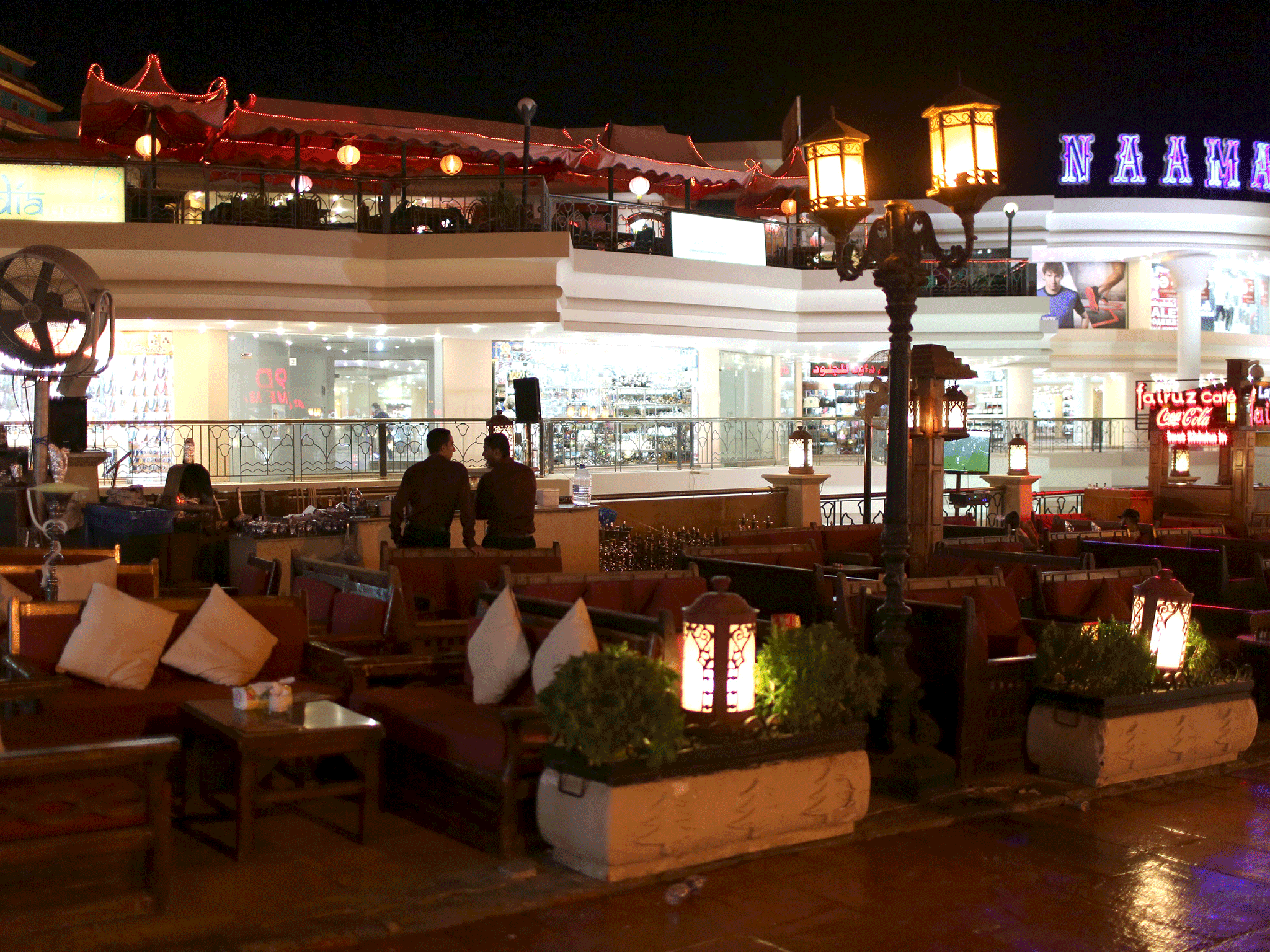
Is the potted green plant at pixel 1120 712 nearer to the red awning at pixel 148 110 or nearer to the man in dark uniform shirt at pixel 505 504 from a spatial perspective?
the man in dark uniform shirt at pixel 505 504

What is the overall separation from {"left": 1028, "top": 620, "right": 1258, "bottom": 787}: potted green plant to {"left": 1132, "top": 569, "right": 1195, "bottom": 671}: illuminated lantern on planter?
0.06m

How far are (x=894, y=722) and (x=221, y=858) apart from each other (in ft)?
11.4

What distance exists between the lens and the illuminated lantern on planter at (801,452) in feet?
56.8

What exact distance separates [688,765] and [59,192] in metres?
15.6

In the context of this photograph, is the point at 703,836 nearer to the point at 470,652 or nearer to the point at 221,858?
the point at 470,652

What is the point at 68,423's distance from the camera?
475 inches

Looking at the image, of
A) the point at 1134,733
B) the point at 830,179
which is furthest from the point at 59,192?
the point at 1134,733

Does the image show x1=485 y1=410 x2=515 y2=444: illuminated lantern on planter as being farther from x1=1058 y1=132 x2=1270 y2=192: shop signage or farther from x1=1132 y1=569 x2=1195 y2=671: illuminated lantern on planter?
x1=1058 y1=132 x2=1270 y2=192: shop signage

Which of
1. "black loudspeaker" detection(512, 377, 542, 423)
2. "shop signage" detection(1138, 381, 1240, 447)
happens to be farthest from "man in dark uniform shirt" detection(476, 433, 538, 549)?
"shop signage" detection(1138, 381, 1240, 447)

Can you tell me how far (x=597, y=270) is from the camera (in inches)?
788

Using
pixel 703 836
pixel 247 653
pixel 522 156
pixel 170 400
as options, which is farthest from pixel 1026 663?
pixel 522 156

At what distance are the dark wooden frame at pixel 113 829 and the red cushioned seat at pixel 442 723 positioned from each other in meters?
1.31

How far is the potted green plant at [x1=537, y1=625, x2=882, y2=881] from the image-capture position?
4797 millimetres

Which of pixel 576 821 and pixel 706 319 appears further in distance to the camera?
pixel 706 319
